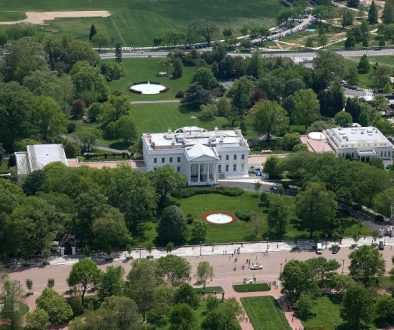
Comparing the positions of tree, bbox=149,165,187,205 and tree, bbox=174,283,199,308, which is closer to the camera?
tree, bbox=174,283,199,308

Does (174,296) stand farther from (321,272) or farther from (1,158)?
(1,158)

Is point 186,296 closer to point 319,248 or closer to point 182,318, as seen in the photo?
point 182,318

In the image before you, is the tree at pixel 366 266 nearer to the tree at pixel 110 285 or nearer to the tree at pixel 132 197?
the tree at pixel 110 285

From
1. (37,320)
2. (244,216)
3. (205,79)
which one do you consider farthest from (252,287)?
(205,79)

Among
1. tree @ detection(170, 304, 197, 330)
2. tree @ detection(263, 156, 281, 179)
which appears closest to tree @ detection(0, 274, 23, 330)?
tree @ detection(170, 304, 197, 330)

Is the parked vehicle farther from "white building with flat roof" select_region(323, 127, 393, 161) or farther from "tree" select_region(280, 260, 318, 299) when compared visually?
"white building with flat roof" select_region(323, 127, 393, 161)
